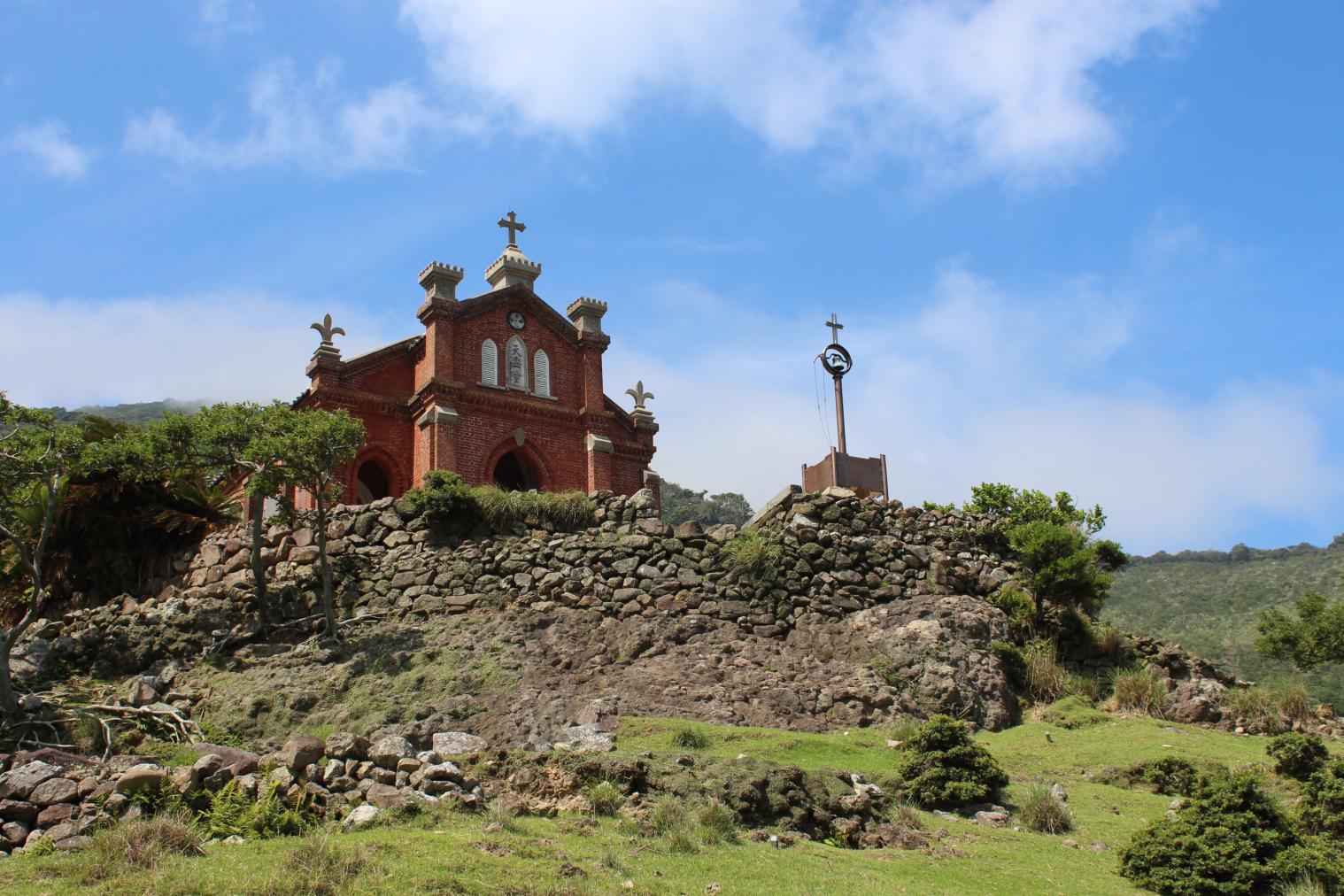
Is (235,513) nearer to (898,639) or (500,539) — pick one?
(500,539)

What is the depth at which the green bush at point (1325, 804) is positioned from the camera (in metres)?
12.5

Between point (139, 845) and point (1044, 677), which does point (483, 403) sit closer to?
point (1044, 677)

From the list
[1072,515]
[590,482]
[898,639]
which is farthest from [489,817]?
[1072,515]

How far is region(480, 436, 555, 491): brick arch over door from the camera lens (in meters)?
30.1

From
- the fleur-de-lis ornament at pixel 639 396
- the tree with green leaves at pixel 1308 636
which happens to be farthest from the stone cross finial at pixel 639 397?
the tree with green leaves at pixel 1308 636

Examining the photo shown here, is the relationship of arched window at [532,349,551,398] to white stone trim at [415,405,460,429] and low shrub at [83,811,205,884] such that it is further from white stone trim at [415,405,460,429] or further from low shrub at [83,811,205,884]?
low shrub at [83,811,205,884]

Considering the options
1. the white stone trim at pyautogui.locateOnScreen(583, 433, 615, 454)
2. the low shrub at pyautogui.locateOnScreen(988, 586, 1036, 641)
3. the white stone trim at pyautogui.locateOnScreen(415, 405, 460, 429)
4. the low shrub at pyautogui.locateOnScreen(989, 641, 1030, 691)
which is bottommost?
the low shrub at pyautogui.locateOnScreen(989, 641, 1030, 691)

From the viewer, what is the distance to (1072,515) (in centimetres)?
2994

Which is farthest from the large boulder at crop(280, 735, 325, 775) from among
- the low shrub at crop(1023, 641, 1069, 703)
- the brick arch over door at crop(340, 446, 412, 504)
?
the brick arch over door at crop(340, 446, 412, 504)

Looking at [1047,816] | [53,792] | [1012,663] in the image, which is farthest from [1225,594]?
[53,792]

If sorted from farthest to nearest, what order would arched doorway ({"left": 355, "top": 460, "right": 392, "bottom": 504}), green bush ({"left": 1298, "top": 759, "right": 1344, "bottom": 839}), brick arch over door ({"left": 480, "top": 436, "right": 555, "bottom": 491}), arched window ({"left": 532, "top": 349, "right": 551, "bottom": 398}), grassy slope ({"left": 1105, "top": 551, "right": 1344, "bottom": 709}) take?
grassy slope ({"left": 1105, "top": 551, "right": 1344, "bottom": 709}) → arched window ({"left": 532, "top": 349, "right": 551, "bottom": 398}) → arched doorway ({"left": 355, "top": 460, "right": 392, "bottom": 504}) → brick arch over door ({"left": 480, "top": 436, "right": 555, "bottom": 491}) → green bush ({"left": 1298, "top": 759, "right": 1344, "bottom": 839})

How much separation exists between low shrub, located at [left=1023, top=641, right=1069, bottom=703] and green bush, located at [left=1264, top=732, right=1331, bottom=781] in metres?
5.03

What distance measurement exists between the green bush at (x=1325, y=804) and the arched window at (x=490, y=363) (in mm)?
22218

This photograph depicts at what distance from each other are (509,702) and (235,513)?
984 centimetres
